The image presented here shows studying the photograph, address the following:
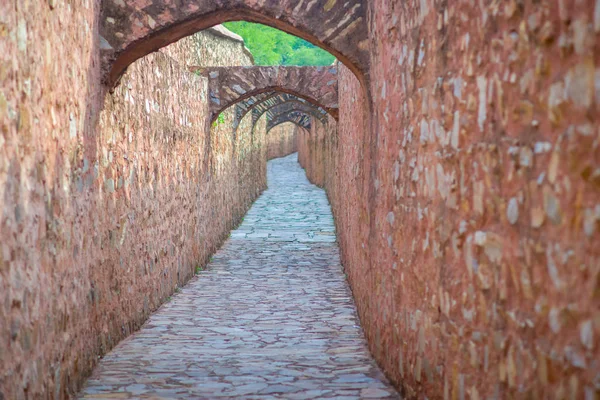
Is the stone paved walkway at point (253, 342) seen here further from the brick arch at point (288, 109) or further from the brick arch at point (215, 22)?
the brick arch at point (288, 109)

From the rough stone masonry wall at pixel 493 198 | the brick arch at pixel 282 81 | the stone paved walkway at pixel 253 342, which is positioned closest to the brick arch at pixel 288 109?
the brick arch at pixel 282 81

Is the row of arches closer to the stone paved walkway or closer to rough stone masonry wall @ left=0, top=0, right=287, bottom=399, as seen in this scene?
rough stone masonry wall @ left=0, top=0, right=287, bottom=399

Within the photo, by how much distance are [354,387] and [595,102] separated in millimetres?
2698

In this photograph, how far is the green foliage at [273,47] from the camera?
25.1 m

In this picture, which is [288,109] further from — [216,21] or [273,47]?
[216,21]

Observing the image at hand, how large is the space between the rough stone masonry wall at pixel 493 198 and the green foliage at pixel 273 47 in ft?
68.2

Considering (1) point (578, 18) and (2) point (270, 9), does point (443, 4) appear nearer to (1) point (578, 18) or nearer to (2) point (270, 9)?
(1) point (578, 18)

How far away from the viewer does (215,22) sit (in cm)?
511

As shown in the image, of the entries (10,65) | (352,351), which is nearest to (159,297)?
(352,351)

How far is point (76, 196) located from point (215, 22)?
74.8 inches

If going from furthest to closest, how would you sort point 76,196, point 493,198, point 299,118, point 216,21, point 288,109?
Result: point 299,118
point 288,109
point 216,21
point 76,196
point 493,198

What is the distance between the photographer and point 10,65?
277cm

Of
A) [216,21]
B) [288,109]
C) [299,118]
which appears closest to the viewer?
[216,21]

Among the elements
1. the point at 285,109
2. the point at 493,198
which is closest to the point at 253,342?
the point at 493,198
